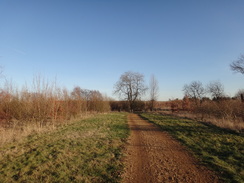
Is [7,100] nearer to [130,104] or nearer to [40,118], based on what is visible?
[40,118]

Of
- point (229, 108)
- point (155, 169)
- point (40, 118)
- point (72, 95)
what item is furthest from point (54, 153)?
point (229, 108)

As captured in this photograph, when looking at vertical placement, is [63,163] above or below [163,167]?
above

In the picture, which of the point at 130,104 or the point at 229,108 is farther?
the point at 130,104

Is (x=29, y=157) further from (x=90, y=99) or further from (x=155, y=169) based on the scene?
(x=90, y=99)

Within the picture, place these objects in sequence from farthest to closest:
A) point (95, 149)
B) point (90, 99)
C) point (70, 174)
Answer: point (90, 99), point (95, 149), point (70, 174)

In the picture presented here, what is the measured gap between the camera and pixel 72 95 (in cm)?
1891

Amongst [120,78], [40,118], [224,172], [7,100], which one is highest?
[120,78]

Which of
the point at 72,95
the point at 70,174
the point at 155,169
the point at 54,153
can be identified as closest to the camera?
the point at 70,174

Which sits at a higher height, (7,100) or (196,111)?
(7,100)

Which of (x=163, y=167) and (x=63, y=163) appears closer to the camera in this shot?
(x=163, y=167)

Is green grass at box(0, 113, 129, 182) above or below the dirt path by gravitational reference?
above

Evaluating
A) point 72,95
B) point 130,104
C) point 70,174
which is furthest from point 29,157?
point 130,104

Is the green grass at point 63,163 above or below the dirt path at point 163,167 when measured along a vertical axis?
above

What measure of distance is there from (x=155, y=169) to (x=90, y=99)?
24184mm
